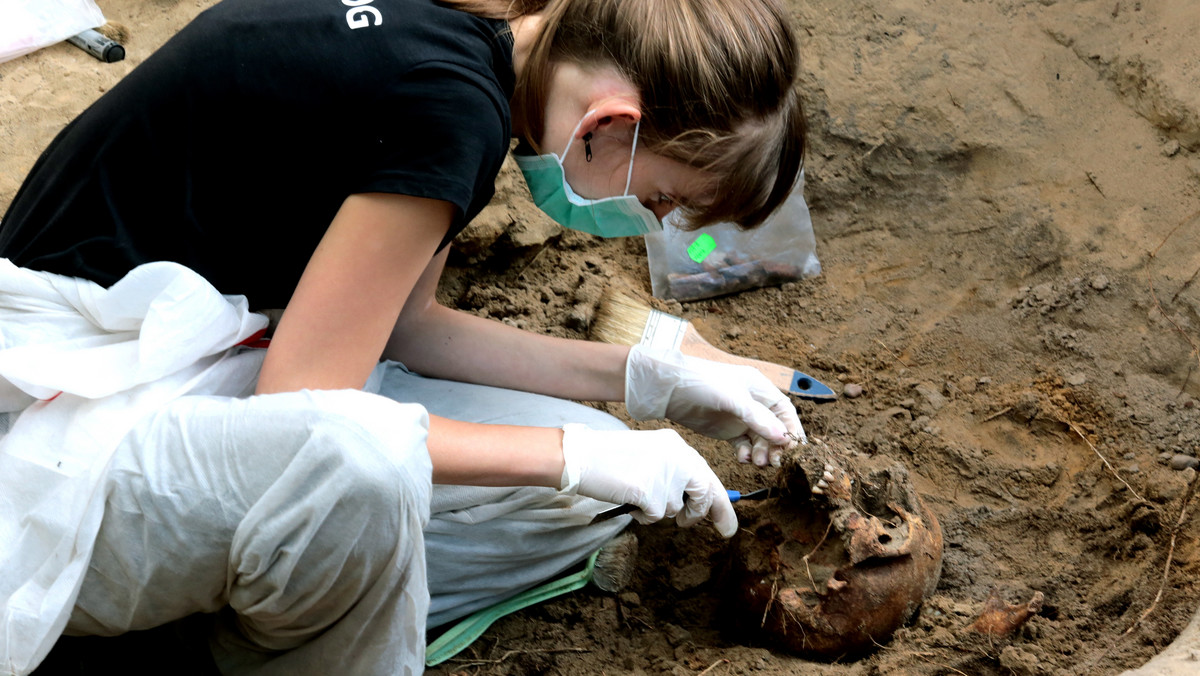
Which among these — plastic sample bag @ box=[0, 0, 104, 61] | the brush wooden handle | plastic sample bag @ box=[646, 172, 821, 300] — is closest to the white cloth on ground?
the brush wooden handle

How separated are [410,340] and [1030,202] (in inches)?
78.3

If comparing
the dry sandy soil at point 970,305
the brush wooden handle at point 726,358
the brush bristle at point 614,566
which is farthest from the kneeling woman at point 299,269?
the brush wooden handle at point 726,358

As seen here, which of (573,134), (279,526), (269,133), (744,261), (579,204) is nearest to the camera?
(279,526)

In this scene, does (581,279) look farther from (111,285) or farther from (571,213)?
(111,285)

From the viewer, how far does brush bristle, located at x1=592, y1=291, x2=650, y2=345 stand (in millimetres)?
2707

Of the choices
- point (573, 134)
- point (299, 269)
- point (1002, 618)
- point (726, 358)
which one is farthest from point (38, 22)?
point (1002, 618)

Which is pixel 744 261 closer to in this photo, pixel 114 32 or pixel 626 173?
pixel 626 173

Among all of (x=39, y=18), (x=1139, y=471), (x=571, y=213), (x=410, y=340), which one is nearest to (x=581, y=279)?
(x=410, y=340)

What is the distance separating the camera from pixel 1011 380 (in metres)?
2.51

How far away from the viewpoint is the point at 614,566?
6.59 feet

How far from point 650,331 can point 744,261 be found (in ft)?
1.72

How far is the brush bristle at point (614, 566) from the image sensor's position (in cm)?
201

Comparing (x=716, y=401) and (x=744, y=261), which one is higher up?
(x=716, y=401)

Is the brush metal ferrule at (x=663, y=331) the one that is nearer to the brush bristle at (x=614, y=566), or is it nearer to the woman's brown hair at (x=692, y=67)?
the brush bristle at (x=614, y=566)
